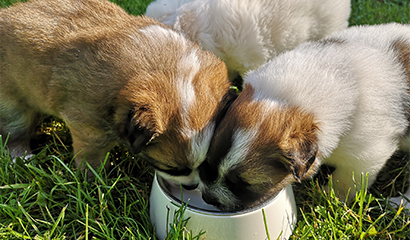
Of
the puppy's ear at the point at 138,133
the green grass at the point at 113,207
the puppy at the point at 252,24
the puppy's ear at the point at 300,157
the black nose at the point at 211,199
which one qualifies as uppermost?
the puppy at the point at 252,24

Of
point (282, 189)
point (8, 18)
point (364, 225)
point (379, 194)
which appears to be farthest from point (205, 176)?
point (8, 18)

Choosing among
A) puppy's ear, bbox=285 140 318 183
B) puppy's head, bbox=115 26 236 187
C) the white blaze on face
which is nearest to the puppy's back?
puppy's head, bbox=115 26 236 187

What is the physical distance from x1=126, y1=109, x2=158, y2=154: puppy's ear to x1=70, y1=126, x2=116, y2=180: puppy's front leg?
519 mm

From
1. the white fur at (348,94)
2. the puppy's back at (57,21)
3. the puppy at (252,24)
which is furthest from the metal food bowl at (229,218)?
the puppy at (252,24)

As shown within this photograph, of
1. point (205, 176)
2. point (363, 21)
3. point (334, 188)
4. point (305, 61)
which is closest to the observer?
point (205, 176)

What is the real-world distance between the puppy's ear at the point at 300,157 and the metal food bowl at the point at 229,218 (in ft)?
1.27

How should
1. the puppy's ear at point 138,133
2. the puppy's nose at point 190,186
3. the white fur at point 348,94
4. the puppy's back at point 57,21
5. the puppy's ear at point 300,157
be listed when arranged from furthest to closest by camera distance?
the puppy's back at point 57,21, the puppy's nose at point 190,186, the white fur at point 348,94, the puppy's ear at point 138,133, the puppy's ear at point 300,157

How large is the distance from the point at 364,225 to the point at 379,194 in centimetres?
47

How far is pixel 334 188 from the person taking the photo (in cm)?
352

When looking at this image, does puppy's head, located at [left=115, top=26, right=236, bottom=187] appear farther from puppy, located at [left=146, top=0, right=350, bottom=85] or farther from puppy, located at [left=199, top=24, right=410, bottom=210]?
puppy, located at [left=146, top=0, right=350, bottom=85]

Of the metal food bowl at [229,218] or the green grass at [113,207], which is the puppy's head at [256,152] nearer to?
the metal food bowl at [229,218]

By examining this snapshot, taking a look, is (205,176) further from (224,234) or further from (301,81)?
(301,81)

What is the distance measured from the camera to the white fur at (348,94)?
2859mm

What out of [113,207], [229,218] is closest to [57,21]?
[113,207]
